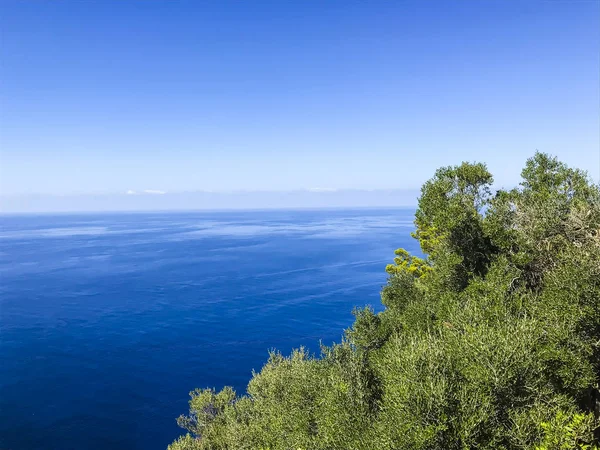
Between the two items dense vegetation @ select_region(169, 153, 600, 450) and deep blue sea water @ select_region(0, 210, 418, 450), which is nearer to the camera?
dense vegetation @ select_region(169, 153, 600, 450)

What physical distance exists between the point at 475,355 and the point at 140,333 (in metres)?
86.5

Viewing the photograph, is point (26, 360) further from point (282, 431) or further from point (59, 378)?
point (282, 431)

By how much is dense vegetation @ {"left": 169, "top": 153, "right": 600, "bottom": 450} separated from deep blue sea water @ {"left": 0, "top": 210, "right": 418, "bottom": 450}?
25.4m

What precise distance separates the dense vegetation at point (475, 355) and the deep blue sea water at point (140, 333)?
83.4 feet

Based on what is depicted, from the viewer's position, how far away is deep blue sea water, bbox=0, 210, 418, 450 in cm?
5669

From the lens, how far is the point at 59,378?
223 ft

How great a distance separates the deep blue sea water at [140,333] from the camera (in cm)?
5669

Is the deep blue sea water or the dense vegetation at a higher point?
the dense vegetation

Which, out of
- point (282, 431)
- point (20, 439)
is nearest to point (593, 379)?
point (282, 431)

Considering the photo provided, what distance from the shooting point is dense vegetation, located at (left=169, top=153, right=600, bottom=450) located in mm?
18328

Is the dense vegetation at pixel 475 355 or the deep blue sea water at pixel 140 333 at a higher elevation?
the dense vegetation at pixel 475 355

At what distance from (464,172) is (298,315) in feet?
238

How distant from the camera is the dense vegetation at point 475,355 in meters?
18.3

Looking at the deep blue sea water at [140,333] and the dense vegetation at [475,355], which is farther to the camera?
the deep blue sea water at [140,333]
